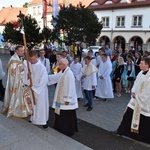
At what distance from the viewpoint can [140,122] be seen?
4.38m

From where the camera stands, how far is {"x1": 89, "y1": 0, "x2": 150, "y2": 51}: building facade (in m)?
29.3

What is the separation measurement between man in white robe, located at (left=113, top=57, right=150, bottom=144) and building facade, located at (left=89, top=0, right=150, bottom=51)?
26.7 meters

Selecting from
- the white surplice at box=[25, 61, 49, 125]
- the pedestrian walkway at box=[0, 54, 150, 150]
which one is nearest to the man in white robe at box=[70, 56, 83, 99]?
the pedestrian walkway at box=[0, 54, 150, 150]

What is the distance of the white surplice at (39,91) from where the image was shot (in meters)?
4.82

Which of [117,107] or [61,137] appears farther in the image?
[117,107]

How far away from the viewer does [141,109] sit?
432 centimetres

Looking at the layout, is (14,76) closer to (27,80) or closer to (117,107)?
(27,80)

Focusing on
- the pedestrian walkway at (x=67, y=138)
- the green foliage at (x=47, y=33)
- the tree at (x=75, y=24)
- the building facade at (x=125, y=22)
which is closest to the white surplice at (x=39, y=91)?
the pedestrian walkway at (x=67, y=138)

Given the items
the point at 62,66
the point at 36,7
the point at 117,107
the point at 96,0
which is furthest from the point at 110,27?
the point at 62,66

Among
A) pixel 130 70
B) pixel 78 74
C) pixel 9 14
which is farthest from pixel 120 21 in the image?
pixel 9 14

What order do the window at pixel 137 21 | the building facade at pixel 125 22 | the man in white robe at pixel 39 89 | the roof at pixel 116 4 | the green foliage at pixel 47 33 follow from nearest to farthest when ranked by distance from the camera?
the man in white robe at pixel 39 89 < the green foliage at pixel 47 33 < the roof at pixel 116 4 < the building facade at pixel 125 22 < the window at pixel 137 21

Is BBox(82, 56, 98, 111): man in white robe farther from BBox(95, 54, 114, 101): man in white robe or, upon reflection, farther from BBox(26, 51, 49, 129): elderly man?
BBox(26, 51, 49, 129): elderly man

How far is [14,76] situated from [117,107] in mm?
3453

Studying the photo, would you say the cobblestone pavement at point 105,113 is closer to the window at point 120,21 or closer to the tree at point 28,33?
the tree at point 28,33
